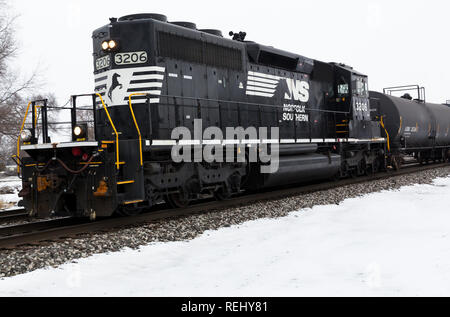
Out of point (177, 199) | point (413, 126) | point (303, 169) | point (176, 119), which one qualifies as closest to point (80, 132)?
point (176, 119)

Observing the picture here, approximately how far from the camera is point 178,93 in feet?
29.6

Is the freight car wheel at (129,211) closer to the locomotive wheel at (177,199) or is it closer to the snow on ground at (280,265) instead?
the locomotive wheel at (177,199)

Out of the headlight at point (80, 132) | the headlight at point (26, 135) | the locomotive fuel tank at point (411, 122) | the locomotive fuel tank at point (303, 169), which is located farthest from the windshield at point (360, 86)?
the headlight at point (26, 135)

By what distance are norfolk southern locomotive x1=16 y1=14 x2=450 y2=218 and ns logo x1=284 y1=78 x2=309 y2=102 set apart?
→ 3cm

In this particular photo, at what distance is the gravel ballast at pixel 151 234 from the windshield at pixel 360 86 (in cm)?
464

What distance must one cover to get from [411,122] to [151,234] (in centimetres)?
1473

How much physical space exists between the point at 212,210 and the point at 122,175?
7.38 feet

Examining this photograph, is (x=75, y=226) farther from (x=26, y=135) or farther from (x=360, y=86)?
(x=360, y=86)

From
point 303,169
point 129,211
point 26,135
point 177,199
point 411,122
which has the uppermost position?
point 411,122

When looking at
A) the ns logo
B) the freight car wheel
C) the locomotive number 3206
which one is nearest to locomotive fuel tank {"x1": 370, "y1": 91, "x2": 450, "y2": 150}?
the ns logo

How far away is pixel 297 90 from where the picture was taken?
1279cm

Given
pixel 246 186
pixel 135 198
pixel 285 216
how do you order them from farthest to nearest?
pixel 246 186
pixel 285 216
pixel 135 198

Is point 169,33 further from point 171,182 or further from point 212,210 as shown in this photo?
point 212,210
